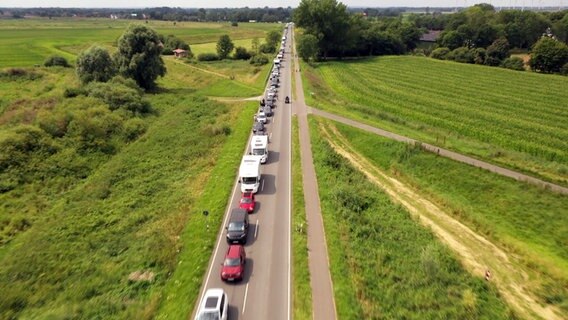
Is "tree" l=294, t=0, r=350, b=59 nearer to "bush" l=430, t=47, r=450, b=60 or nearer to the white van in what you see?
"bush" l=430, t=47, r=450, b=60

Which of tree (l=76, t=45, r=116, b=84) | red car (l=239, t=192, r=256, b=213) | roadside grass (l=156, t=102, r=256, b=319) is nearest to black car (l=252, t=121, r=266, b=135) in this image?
roadside grass (l=156, t=102, r=256, b=319)

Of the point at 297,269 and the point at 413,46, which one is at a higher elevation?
the point at 413,46

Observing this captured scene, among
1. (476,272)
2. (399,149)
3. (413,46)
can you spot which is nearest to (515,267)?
(476,272)

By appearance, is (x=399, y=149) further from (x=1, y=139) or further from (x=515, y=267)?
(x=1, y=139)

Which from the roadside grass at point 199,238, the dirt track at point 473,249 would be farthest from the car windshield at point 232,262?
the dirt track at point 473,249

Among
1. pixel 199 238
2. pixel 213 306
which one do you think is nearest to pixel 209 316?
pixel 213 306

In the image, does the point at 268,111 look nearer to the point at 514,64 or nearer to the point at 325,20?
the point at 325,20
